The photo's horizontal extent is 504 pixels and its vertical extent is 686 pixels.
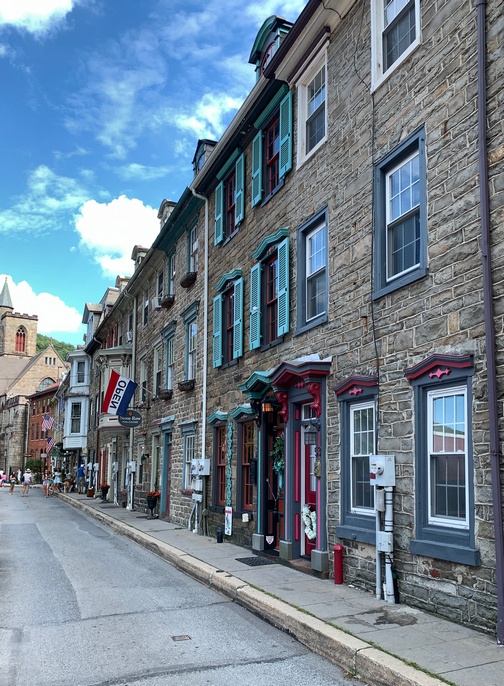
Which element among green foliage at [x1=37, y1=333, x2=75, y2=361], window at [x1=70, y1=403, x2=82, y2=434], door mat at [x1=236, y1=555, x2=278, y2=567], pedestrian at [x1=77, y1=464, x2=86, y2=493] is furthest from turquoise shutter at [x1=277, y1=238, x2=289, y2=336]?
green foliage at [x1=37, y1=333, x2=75, y2=361]

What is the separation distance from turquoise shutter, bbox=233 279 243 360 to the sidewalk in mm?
4461

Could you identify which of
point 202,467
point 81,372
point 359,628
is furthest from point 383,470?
point 81,372

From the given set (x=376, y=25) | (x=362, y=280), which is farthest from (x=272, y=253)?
(x=376, y=25)

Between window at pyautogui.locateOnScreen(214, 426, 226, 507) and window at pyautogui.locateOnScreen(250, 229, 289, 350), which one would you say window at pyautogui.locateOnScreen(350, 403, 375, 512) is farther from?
window at pyautogui.locateOnScreen(214, 426, 226, 507)

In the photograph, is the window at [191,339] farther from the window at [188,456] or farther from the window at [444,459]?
the window at [444,459]

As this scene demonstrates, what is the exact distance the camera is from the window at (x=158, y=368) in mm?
21691

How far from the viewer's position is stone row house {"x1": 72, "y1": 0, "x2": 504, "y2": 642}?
6.85 metres

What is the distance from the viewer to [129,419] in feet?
72.9

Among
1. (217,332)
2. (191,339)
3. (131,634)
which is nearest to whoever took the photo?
(131,634)

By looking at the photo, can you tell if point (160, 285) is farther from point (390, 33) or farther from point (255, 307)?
point (390, 33)

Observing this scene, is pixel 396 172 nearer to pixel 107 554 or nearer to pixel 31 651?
pixel 31 651

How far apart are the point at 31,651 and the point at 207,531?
9.04 m

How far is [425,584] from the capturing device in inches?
289

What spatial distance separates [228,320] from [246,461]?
Answer: 11.4 feet
